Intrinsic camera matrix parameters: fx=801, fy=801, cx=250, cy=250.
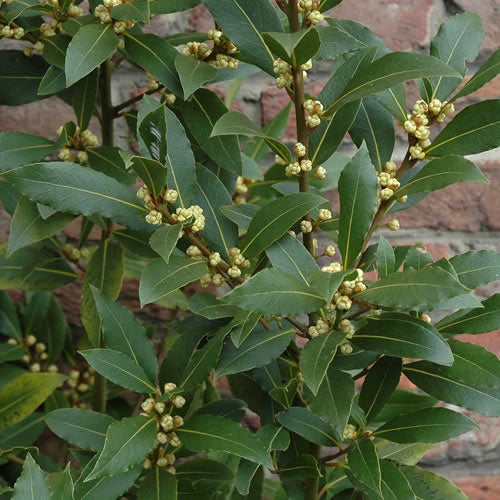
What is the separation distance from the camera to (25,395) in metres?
0.94

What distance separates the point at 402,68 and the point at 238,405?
0.38 m

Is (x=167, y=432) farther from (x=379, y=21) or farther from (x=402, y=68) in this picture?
(x=379, y=21)

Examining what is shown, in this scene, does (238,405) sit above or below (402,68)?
below

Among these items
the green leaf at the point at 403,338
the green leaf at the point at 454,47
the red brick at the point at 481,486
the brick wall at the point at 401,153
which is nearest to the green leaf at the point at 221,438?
the green leaf at the point at 403,338

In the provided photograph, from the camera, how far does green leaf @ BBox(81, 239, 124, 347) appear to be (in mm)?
843

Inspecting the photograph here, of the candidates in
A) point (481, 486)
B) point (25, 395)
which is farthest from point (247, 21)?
point (481, 486)

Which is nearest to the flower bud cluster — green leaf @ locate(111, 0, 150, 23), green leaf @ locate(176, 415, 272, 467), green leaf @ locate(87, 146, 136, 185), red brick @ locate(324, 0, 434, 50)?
green leaf @ locate(176, 415, 272, 467)

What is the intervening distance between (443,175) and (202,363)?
0.25 m

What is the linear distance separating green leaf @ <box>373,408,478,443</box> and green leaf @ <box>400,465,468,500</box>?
0.16ft

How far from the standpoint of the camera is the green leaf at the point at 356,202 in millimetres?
631

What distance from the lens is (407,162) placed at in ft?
2.25

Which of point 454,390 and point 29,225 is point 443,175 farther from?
point 29,225

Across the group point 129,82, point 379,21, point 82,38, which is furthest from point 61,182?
point 379,21

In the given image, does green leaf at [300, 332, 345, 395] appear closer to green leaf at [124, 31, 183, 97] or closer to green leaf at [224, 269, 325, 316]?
green leaf at [224, 269, 325, 316]
